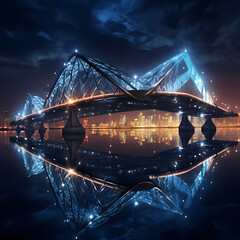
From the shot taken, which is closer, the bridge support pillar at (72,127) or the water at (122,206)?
the water at (122,206)

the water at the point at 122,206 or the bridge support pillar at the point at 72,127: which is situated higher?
the bridge support pillar at the point at 72,127

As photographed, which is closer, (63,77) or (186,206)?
(186,206)

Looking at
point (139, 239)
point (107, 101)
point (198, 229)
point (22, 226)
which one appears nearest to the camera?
point (139, 239)

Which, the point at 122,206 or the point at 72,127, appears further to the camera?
the point at 72,127

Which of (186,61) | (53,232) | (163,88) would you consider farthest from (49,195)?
(186,61)

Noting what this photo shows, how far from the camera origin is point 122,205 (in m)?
5.10

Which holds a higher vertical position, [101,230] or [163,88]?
[163,88]

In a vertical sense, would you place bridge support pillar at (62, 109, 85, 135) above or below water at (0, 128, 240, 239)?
above

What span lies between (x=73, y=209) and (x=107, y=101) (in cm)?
3851

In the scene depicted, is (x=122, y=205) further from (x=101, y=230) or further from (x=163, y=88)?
(x=163, y=88)

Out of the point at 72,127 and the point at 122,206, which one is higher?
the point at 72,127

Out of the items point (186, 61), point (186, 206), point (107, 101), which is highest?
point (186, 61)

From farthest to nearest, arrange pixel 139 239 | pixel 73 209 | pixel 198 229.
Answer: pixel 73 209
pixel 198 229
pixel 139 239

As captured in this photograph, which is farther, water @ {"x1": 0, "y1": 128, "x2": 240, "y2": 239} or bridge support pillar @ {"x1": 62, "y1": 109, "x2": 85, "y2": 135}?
bridge support pillar @ {"x1": 62, "y1": 109, "x2": 85, "y2": 135}
